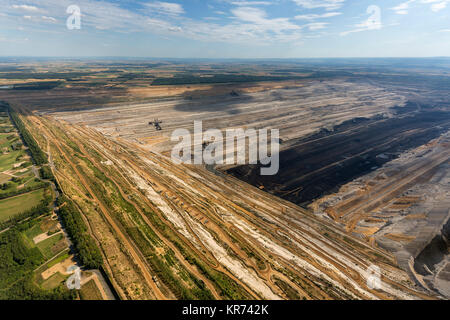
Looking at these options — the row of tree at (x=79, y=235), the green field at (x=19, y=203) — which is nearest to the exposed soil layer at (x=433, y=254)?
the row of tree at (x=79, y=235)

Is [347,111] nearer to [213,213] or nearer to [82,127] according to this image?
[213,213]

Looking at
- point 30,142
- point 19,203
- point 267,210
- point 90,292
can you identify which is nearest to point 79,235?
point 90,292

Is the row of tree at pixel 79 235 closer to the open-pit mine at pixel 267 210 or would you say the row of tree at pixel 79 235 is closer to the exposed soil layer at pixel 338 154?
the open-pit mine at pixel 267 210

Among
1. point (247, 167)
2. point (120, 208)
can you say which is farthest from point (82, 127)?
point (247, 167)

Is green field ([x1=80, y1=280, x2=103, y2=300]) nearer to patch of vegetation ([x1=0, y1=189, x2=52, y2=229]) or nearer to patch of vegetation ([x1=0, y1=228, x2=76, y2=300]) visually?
patch of vegetation ([x1=0, y1=228, x2=76, y2=300])

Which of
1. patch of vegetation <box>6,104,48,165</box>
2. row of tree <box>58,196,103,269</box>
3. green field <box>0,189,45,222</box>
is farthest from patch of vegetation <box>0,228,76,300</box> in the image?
patch of vegetation <box>6,104,48,165</box>

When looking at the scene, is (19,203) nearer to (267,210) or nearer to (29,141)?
(29,141)

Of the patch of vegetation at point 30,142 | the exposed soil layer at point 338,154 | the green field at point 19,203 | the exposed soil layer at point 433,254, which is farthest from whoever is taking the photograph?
the patch of vegetation at point 30,142
